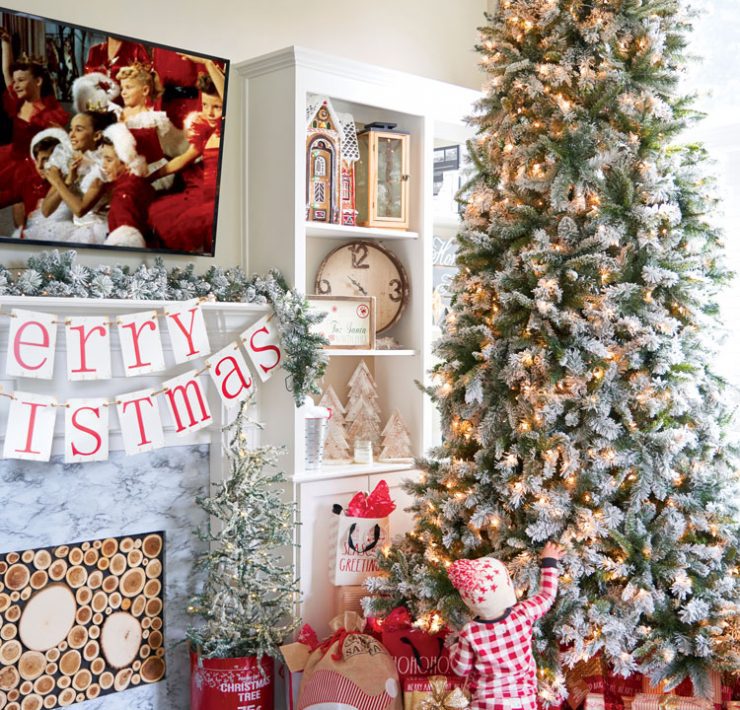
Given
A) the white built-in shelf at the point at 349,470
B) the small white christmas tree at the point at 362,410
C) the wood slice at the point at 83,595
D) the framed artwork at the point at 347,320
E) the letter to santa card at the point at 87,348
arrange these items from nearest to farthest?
the letter to santa card at the point at 87,348, the wood slice at the point at 83,595, the white built-in shelf at the point at 349,470, the framed artwork at the point at 347,320, the small white christmas tree at the point at 362,410

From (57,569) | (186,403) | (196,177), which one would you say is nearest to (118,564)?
(57,569)

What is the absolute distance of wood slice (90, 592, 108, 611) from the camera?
2.87 meters

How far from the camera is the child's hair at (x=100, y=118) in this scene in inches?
106

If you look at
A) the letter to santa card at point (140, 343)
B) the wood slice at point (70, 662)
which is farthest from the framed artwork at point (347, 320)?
the wood slice at point (70, 662)

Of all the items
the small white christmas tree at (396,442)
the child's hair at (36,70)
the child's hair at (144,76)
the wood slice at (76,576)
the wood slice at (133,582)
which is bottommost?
the wood slice at (133,582)

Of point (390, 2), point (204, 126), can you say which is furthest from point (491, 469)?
point (390, 2)

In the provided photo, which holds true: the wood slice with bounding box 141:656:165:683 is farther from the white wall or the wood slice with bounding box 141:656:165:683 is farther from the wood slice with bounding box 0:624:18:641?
the white wall

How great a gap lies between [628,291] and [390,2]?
6.32ft

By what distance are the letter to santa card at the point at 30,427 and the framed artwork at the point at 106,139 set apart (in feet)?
1.57

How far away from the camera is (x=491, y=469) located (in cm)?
261

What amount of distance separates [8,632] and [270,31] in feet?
7.33

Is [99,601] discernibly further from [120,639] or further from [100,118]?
[100,118]

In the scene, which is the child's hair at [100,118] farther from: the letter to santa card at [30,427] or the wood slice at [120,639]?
the wood slice at [120,639]

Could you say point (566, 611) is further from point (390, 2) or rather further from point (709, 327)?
point (390, 2)
